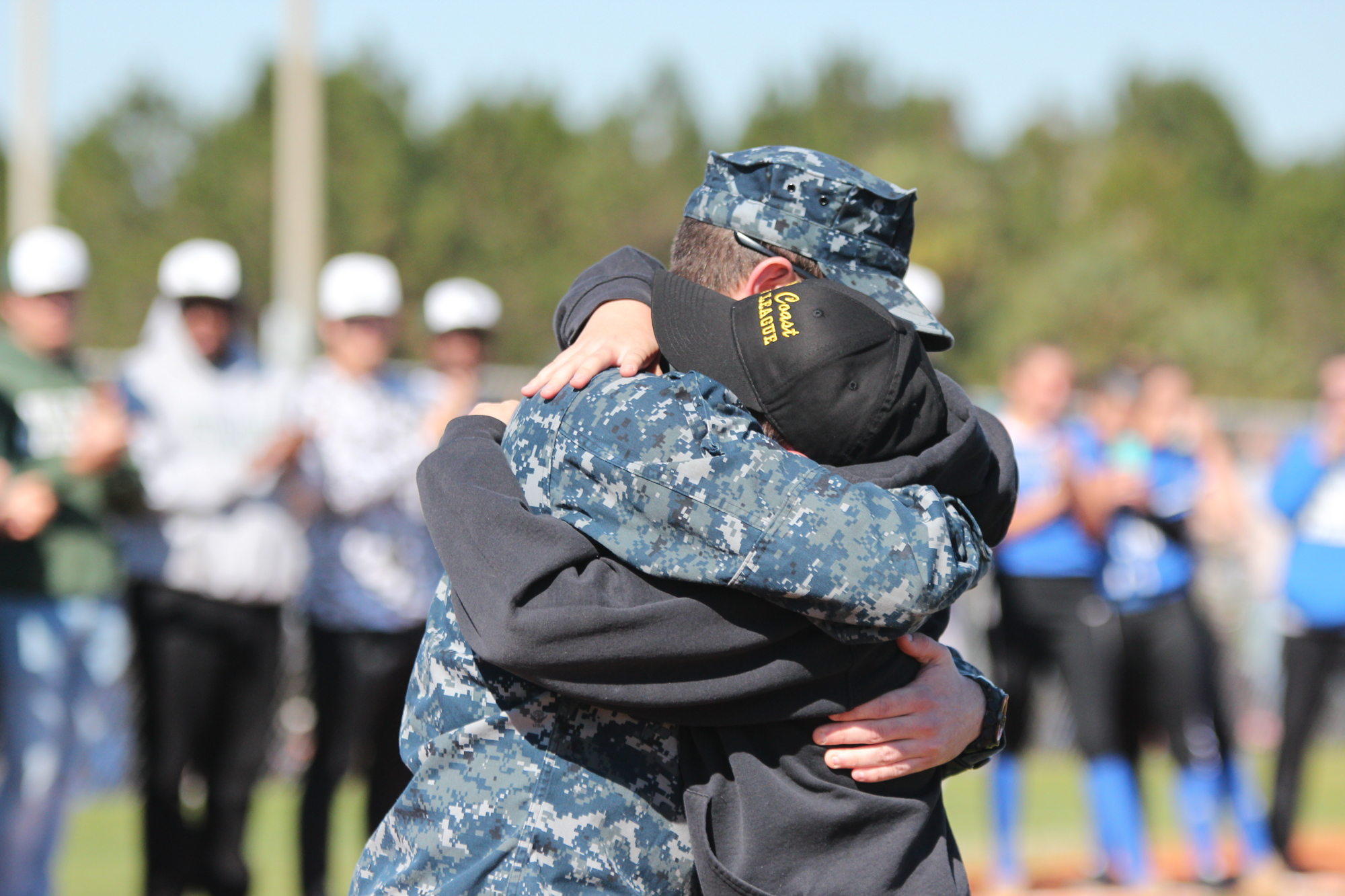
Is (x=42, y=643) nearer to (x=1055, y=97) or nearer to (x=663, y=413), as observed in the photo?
(x=663, y=413)

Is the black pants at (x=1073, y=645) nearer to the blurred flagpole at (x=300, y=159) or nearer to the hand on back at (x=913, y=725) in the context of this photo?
the hand on back at (x=913, y=725)

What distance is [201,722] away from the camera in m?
5.07

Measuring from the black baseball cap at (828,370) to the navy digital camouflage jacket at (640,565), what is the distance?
51 millimetres

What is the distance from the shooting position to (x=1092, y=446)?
21.4 ft

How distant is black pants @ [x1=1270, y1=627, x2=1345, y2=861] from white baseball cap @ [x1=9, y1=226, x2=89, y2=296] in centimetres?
554

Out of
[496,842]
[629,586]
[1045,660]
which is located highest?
[629,586]

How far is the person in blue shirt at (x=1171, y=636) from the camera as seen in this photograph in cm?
640

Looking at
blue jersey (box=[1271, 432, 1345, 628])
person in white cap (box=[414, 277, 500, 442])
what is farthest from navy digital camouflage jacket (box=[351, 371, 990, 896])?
blue jersey (box=[1271, 432, 1345, 628])

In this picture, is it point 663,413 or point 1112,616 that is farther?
point 1112,616

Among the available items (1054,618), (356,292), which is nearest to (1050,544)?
(1054,618)

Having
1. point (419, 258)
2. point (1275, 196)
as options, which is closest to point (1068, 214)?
point (1275, 196)

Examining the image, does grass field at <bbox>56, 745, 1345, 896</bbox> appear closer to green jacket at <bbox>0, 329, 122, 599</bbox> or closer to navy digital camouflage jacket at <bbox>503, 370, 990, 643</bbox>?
green jacket at <bbox>0, 329, 122, 599</bbox>

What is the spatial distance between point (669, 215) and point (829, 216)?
45191 mm

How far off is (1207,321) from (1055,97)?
2362 centimetres
